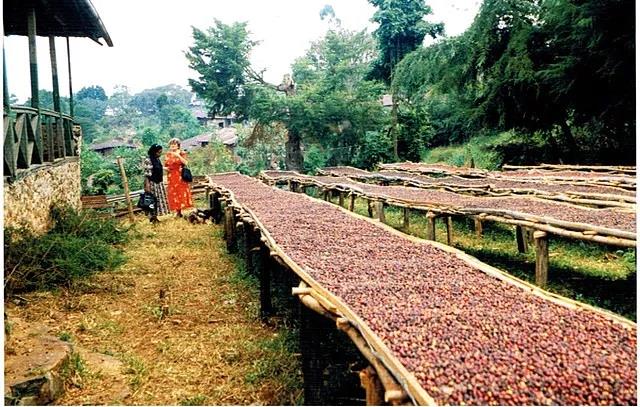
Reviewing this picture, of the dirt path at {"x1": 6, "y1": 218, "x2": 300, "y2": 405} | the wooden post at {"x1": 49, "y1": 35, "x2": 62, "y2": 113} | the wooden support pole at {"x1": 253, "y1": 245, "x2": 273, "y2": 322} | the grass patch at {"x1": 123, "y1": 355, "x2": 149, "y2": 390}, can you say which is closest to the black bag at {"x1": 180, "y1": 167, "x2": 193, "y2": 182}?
the wooden post at {"x1": 49, "y1": 35, "x2": 62, "y2": 113}

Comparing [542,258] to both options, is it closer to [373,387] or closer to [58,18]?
[373,387]

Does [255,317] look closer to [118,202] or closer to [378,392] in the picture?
[378,392]

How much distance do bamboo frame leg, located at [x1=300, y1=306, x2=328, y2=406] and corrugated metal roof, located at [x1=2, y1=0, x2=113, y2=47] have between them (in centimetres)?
→ 533

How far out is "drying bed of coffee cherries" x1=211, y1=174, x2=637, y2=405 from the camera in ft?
5.66

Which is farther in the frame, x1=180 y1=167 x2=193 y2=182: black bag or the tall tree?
the tall tree

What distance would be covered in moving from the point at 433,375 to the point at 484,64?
12.0 meters

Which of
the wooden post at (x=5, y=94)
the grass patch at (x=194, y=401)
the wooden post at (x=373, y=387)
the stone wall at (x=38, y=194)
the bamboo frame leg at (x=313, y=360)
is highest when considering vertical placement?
the wooden post at (x=5, y=94)

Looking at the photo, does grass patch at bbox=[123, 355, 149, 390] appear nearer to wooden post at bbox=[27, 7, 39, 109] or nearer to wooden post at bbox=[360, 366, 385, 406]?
wooden post at bbox=[360, 366, 385, 406]

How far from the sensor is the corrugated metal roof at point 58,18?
650 cm

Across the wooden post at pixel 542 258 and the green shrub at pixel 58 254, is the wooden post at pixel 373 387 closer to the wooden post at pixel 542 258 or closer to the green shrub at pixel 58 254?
the wooden post at pixel 542 258

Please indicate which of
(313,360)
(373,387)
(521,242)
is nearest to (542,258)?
(521,242)

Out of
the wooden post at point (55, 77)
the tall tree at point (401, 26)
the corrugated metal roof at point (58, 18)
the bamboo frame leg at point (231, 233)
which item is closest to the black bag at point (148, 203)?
the wooden post at point (55, 77)

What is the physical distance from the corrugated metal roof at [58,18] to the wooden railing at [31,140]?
1274 mm

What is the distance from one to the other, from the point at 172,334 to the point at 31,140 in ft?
11.8
